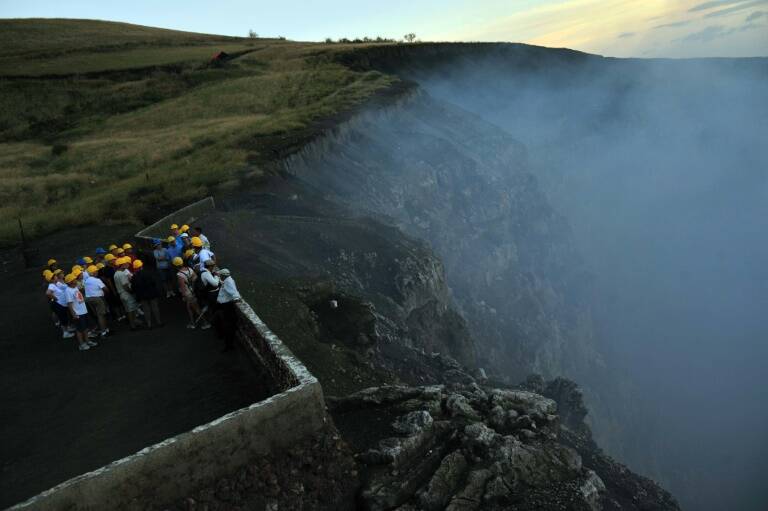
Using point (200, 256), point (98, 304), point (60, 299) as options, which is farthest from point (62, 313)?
point (200, 256)

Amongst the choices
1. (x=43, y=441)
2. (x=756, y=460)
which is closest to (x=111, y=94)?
(x=43, y=441)

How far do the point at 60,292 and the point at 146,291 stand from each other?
190 cm

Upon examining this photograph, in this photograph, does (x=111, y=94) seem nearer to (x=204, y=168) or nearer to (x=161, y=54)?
(x=161, y=54)

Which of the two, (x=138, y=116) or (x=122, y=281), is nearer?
(x=122, y=281)

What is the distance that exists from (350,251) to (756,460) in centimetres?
3335

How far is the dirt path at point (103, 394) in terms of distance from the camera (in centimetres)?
877

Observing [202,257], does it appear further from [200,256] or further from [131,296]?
[131,296]

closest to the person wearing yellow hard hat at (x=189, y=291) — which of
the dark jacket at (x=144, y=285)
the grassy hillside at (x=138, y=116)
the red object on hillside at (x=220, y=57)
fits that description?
the dark jacket at (x=144, y=285)

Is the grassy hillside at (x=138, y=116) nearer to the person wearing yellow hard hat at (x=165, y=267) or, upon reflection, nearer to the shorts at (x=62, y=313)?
the person wearing yellow hard hat at (x=165, y=267)

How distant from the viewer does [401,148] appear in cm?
3784

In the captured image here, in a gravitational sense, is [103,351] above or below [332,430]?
below

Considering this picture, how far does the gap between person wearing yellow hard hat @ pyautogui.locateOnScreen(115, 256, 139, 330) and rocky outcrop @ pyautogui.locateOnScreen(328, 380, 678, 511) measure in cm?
576

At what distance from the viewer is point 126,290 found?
1338 cm

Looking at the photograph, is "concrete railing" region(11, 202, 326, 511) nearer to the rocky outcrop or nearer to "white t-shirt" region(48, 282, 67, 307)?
the rocky outcrop
